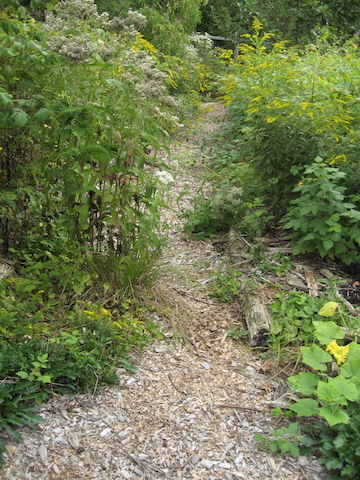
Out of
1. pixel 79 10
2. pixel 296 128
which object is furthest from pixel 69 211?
pixel 296 128

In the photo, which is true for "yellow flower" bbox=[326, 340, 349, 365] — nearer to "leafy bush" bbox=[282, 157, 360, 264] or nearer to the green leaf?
"leafy bush" bbox=[282, 157, 360, 264]

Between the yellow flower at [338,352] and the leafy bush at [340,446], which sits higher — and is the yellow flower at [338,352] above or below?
above

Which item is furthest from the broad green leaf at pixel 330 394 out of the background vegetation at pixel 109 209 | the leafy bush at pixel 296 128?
the leafy bush at pixel 296 128

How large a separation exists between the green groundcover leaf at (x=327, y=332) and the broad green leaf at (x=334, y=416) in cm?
44

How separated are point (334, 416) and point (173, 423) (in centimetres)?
80

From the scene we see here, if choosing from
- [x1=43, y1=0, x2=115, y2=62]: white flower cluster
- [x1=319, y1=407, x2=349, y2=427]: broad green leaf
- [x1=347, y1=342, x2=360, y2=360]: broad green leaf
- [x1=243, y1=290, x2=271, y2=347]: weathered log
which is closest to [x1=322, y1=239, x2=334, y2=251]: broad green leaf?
[x1=243, y1=290, x2=271, y2=347]: weathered log

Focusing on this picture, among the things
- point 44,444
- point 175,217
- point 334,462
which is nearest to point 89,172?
point 44,444

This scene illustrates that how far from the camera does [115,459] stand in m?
2.13

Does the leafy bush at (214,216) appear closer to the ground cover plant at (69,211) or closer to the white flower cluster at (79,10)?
the ground cover plant at (69,211)

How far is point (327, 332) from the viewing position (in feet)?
8.10

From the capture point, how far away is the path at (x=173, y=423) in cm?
209

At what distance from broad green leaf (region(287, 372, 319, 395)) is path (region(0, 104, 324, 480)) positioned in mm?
241

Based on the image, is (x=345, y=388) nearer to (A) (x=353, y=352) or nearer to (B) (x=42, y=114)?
(A) (x=353, y=352)

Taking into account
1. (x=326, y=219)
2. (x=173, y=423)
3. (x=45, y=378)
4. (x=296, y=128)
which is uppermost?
(x=296, y=128)
